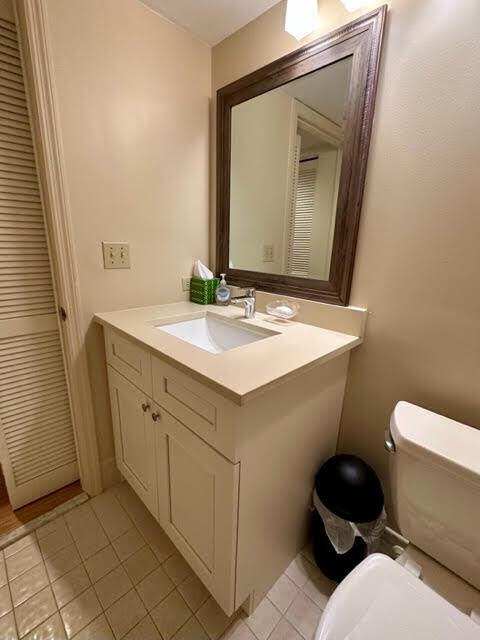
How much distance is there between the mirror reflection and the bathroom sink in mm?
323

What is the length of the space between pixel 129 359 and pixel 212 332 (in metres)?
0.40

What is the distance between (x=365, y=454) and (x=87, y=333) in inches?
50.0

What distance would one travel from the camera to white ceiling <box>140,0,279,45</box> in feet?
3.66

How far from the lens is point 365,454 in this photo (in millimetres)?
1154

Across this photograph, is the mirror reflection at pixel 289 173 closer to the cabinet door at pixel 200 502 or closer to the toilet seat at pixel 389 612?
the cabinet door at pixel 200 502

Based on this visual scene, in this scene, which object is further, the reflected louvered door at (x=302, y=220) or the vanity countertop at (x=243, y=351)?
the reflected louvered door at (x=302, y=220)

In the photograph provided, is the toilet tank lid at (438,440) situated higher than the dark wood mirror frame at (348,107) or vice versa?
the dark wood mirror frame at (348,107)

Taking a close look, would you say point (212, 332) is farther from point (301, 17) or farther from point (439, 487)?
point (301, 17)

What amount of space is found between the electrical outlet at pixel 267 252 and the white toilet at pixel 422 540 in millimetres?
827

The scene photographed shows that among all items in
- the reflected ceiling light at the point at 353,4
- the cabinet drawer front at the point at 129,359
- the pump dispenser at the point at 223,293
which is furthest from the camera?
the pump dispenser at the point at 223,293

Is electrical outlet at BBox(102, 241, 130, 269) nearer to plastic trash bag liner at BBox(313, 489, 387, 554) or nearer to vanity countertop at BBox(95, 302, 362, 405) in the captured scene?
vanity countertop at BBox(95, 302, 362, 405)

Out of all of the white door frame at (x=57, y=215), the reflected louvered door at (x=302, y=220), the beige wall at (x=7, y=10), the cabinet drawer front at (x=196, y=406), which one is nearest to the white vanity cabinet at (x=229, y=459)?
the cabinet drawer front at (x=196, y=406)

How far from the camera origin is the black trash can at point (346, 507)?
3.12ft

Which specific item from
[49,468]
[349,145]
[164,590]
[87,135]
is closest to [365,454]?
[164,590]
